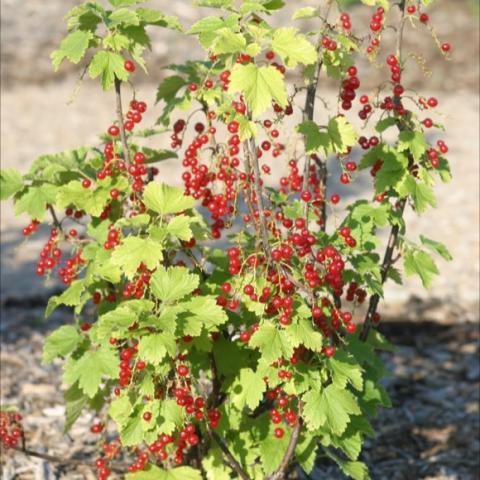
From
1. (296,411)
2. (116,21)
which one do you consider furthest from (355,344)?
(116,21)

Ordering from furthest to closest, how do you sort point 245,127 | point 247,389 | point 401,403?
point 401,403 < point 247,389 < point 245,127

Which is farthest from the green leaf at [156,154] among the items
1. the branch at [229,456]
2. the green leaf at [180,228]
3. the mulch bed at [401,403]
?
the mulch bed at [401,403]

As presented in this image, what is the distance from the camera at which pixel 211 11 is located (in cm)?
1719

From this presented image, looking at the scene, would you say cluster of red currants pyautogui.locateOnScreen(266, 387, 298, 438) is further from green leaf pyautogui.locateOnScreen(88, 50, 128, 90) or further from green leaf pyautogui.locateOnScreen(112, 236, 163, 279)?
green leaf pyautogui.locateOnScreen(88, 50, 128, 90)

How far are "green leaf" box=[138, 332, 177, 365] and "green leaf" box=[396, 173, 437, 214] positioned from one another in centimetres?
139

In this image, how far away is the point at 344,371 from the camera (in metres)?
3.82

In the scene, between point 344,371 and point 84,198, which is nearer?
point 344,371

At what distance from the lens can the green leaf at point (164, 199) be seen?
3.66m

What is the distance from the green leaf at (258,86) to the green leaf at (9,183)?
5.19 feet

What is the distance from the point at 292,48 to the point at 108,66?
33.6 inches

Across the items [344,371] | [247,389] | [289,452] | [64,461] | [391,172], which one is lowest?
[64,461]

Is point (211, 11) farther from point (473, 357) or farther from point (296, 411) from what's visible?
point (296, 411)

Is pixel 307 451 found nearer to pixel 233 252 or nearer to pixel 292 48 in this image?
pixel 233 252

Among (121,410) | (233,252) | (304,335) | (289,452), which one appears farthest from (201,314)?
(289,452)
